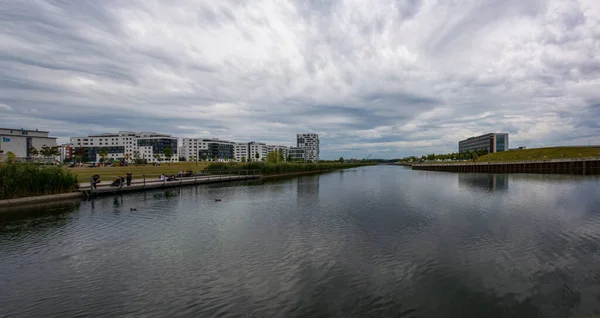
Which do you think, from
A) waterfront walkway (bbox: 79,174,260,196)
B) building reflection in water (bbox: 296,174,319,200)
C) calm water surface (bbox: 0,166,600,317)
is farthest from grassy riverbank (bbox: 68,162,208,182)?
building reflection in water (bbox: 296,174,319,200)

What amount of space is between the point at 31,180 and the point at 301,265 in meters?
33.3

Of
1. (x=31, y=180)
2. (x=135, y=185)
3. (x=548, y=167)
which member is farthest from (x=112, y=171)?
(x=548, y=167)

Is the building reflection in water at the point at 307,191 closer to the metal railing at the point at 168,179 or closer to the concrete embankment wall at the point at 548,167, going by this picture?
the metal railing at the point at 168,179

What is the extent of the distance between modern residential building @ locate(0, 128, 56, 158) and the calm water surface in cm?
14161

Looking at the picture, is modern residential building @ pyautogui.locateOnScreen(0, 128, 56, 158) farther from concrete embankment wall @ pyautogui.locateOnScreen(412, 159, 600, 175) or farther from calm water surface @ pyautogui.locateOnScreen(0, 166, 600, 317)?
concrete embankment wall @ pyautogui.locateOnScreen(412, 159, 600, 175)

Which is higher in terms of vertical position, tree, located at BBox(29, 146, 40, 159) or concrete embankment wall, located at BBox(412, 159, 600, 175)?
tree, located at BBox(29, 146, 40, 159)

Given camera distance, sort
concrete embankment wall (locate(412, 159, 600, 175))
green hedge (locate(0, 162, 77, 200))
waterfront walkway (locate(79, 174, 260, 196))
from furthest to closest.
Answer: concrete embankment wall (locate(412, 159, 600, 175)) < waterfront walkway (locate(79, 174, 260, 196)) < green hedge (locate(0, 162, 77, 200))

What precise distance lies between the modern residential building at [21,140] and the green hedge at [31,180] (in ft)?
406

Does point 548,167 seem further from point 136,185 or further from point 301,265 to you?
point 136,185

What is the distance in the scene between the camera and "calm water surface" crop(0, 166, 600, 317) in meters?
9.85

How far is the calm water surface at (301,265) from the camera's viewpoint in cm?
985

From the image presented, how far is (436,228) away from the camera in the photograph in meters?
20.0

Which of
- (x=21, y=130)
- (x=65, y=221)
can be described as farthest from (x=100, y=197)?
(x=21, y=130)

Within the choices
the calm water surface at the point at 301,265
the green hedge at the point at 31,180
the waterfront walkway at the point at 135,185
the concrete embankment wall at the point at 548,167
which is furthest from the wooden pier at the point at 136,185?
the concrete embankment wall at the point at 548,167
